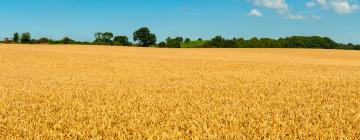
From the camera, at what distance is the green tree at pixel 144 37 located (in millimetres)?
75125

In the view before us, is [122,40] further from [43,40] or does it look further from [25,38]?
[25,38]

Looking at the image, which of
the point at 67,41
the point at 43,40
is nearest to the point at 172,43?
the point at 67,41

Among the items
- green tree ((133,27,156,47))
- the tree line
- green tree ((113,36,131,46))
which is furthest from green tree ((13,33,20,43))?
green tree ((133,27,156,47))

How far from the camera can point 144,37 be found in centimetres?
7519

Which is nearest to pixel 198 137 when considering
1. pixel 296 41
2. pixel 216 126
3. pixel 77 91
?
pixel 216 126

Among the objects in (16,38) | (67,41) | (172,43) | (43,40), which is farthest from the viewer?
(172,43)

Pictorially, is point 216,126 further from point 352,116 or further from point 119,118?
point 352,116

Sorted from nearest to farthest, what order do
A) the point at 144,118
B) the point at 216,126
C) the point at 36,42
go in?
the point at 216,126
the point at 144,118
the point at 36,42

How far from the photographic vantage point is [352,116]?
639 centimetres

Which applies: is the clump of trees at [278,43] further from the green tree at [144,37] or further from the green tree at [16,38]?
the green tree at [16,38]

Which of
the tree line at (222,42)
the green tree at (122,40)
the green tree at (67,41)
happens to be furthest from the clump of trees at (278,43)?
the green tree at (67,41)

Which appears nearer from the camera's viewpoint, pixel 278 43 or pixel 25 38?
pixel 25 38

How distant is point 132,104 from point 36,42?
55.9 meters

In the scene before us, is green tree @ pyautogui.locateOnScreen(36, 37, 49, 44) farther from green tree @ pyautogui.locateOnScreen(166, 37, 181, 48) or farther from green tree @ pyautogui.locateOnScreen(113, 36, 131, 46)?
green tree @ pyautogui.locateOnScreen(166, 37, 181, 48)
